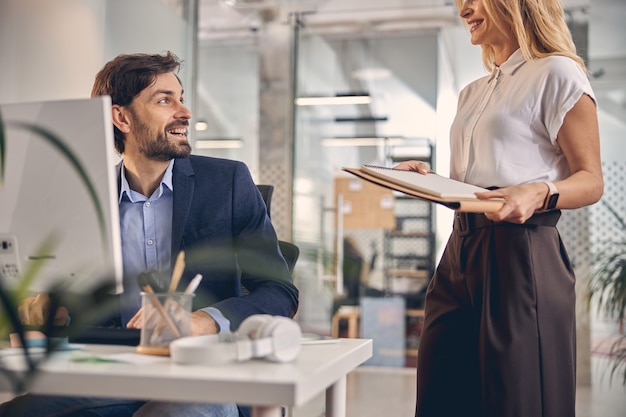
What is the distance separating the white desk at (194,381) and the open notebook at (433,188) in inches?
16.0

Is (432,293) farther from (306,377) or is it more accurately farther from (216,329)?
(306,377)

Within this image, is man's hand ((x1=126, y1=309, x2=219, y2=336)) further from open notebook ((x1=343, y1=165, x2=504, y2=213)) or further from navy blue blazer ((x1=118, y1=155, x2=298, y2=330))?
open notebook ((x1=343, y1=165, x2=504, y2=213))

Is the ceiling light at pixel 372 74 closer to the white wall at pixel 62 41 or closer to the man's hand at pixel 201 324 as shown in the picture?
the white wall at pixel 62 41

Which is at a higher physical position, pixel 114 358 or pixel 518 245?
pixel 518 245

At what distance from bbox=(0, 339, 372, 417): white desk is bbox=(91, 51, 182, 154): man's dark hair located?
1.00 meters

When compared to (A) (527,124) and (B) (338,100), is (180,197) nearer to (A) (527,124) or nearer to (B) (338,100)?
(A) (527,124)

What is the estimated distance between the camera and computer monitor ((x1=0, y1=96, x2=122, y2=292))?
99cm

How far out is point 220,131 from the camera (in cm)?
730

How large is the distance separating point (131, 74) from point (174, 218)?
1.47ft

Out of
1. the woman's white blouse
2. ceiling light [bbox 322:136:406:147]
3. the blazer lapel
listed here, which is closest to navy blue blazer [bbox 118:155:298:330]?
the blazer lapel

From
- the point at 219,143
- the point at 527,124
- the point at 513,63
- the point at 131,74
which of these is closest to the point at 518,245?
the point at 527,124

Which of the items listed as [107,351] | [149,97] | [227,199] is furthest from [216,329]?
[149,97]

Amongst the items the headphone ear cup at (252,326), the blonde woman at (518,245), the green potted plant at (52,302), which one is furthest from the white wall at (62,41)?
the green potted plant at (52,302)

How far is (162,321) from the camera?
3.43 ft
